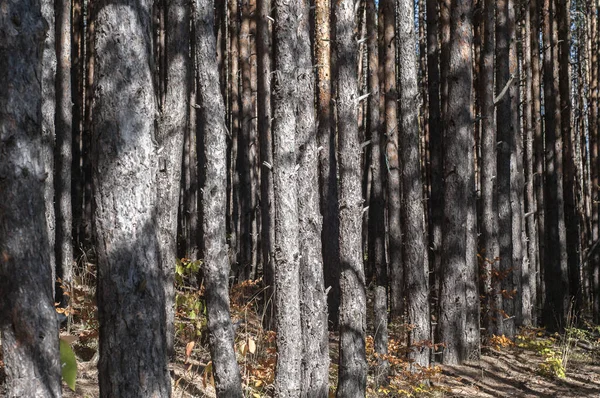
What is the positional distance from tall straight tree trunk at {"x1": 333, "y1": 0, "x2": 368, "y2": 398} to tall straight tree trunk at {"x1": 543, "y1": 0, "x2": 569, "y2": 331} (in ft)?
27.1

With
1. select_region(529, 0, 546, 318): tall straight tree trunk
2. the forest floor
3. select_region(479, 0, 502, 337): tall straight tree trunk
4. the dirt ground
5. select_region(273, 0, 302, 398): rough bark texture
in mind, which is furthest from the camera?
select_region(529, 0, 546, 318): tall straight tree trunk

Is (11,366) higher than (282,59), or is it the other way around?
(282,59)

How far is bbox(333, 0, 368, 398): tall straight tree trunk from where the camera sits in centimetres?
750

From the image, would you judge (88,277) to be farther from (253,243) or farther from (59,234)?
(253,243)

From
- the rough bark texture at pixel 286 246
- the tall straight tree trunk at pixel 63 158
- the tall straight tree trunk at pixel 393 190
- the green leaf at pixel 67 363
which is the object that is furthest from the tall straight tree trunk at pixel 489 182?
the green leaf at pixel 67 363

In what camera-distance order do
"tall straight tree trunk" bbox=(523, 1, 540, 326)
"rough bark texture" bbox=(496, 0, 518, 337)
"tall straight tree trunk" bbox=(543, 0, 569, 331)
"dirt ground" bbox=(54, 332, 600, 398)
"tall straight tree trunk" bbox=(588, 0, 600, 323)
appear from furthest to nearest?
1. "tall straight tree trunk" bbox=(588, 0, 600, 323)
2. "tall straight tree trunk" bbox=(523, 1, 540, 326)
3. "tall straight tree trunk" bbox=(543, 0, 569, 331)
4. "rough bark texture" bbox=(496, 0, 518, 337)
5. "dirt ground" bbox=(54, 332, 600, 398)

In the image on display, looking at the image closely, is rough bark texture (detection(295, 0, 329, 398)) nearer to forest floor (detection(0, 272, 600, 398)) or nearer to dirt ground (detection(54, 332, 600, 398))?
forest floor (detection(0, 272, 600, 398))

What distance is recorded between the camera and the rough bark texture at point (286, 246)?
22.6 feet

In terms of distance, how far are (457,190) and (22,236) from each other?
6876mm

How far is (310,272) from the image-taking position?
740 cm

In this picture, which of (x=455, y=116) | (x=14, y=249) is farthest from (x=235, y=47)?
(x=14, y=249)

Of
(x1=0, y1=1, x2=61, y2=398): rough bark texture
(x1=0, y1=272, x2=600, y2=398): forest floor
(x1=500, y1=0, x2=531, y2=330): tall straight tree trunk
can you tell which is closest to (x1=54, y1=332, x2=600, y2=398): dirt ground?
(x1=0, y1=272, x2=600, y2=398): forest floor

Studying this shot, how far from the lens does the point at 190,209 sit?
16094 mm

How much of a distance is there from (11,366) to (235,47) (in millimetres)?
14202
